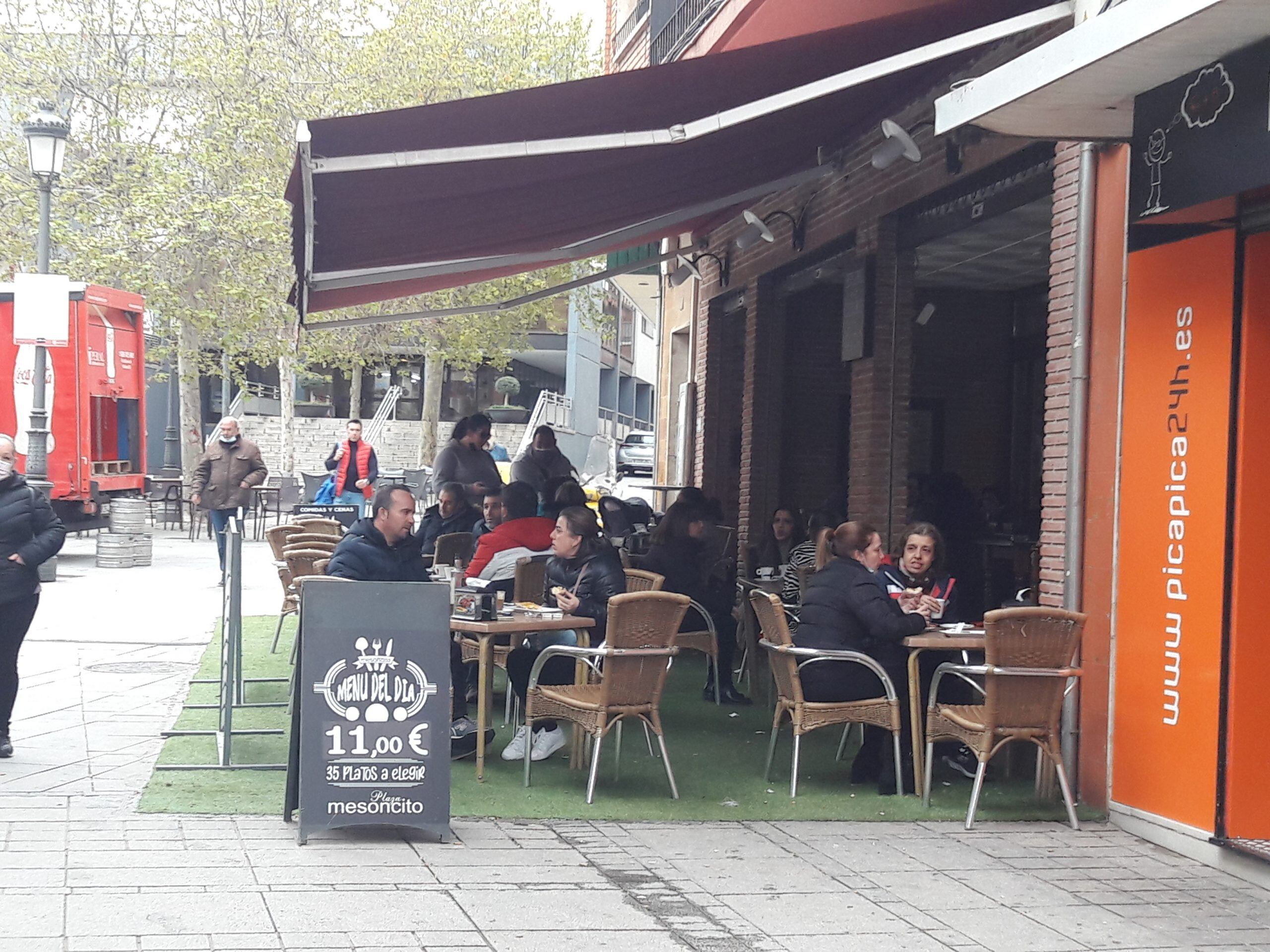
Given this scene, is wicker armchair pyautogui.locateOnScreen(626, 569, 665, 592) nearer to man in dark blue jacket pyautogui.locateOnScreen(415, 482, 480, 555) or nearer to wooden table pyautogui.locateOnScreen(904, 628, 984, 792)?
wooden table pyautogui.locateOnScreen(904, 628, 984, 792)

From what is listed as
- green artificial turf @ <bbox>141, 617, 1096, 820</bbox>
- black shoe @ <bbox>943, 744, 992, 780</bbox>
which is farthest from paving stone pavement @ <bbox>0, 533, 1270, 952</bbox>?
black shoe @ <bbox>943, 744, 992, 780</bbox>

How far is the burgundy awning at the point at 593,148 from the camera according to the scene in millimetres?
6145

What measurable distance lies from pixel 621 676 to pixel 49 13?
23048mm

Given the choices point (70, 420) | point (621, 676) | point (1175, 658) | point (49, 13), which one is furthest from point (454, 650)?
point (49, 13)

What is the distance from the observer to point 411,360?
46.6 metres

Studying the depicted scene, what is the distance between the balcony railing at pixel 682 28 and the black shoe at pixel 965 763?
5.11 meters

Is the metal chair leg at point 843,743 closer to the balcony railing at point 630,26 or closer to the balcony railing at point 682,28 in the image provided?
the balcony railing at point 682,28

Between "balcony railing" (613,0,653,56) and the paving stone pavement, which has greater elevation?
"balcony railing" (613,0,653,56)

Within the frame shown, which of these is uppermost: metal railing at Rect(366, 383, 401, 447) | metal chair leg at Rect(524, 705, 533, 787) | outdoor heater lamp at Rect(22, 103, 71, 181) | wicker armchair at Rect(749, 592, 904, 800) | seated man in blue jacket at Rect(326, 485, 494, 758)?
outdoor heater lamp at Rect(22, 103, 71, 181)

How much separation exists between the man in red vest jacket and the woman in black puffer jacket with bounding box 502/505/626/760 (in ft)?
A: 27.2

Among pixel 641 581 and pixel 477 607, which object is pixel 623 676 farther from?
pixel 641 581

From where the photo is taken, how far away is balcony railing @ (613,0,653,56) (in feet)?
51.2

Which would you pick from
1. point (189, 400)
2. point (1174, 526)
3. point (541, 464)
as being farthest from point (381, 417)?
point (1174, 526)

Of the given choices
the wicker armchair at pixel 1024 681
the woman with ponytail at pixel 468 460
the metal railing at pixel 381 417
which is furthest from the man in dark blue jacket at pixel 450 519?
Result: the metal railing at pixel 381 417
